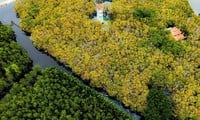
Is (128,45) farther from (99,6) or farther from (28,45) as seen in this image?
(28,45)

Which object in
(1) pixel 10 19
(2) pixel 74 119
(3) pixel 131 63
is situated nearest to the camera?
(2) pixel 74 119

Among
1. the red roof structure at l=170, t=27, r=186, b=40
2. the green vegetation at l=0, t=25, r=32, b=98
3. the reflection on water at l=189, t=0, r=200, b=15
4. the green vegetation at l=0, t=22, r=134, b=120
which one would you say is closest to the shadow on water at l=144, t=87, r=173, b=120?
the green vegetation at l=0, t=22, r=134, b=120

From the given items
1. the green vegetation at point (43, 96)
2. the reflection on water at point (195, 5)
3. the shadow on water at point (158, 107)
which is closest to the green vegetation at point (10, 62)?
the green vegetation at point (43, 96)

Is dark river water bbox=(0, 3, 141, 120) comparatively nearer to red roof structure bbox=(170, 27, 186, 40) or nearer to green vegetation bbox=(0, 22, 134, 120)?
green vegetation bbox=(0, 22, 134, 120)

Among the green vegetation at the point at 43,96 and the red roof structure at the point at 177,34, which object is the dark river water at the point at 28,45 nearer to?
the green vegetation at the point at 43,96

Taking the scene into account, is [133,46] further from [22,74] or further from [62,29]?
[22,74]

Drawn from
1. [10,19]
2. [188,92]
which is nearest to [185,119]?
[188,92]
